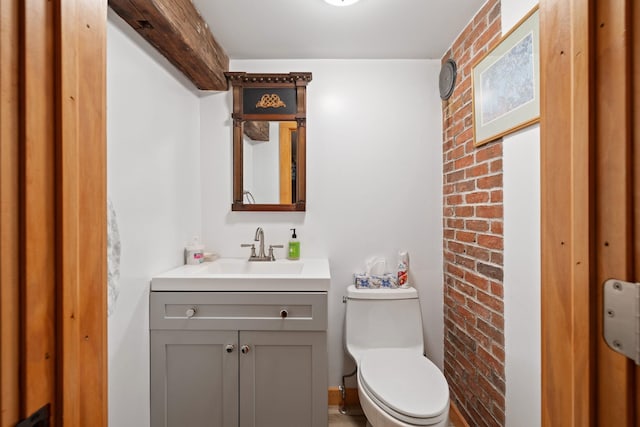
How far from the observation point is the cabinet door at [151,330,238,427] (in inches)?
54.3

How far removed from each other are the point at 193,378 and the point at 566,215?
152cm

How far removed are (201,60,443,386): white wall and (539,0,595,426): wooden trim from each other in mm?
1457

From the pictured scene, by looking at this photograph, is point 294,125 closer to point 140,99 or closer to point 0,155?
point 140,99

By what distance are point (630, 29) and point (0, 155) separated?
2.53ft

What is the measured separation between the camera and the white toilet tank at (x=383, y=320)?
179 centimetres

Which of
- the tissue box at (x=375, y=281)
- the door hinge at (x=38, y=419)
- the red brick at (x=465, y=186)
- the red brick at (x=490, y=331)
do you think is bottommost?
the red brick at (x=490, y=331)

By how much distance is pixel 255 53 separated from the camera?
191 cm

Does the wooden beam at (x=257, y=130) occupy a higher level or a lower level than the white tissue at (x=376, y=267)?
higher

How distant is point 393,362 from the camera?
1.50 meters

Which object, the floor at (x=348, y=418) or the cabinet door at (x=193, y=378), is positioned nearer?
the cabinet door at (x=193, y=378)

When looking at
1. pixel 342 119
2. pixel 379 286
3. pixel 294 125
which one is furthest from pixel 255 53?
pixel 379 286

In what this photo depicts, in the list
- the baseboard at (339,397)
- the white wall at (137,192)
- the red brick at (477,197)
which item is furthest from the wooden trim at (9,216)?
the baseboard at (339,397)

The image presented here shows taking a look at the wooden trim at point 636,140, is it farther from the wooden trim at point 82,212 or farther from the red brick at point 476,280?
the red brick at point 476,280

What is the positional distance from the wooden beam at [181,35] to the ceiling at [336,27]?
0.09 m
